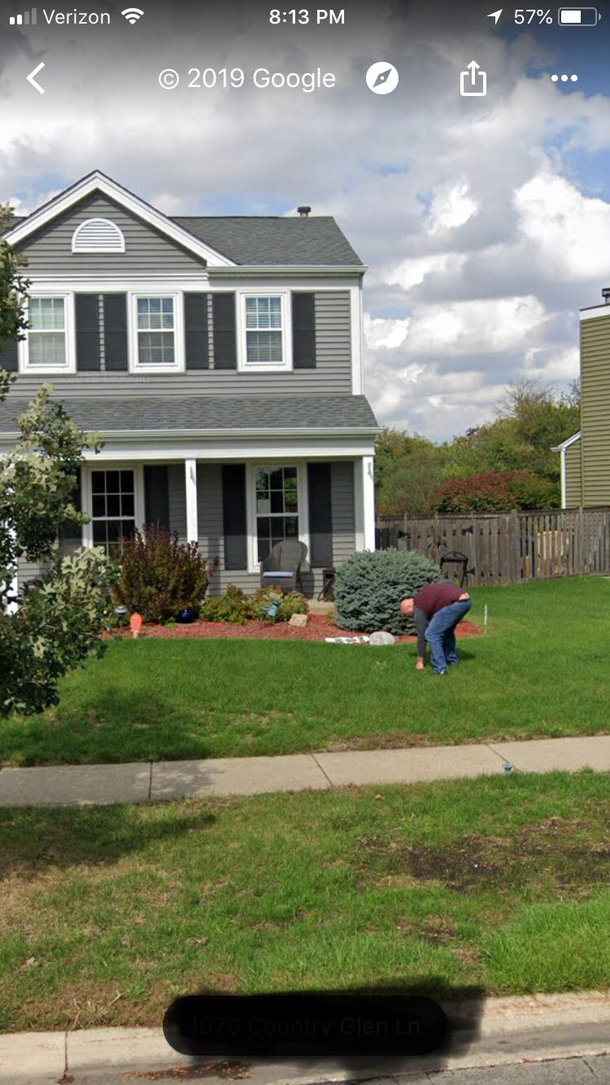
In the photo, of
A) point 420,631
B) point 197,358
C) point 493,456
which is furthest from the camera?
point 493,456

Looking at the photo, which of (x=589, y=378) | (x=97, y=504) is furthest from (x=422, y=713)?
(x=589, y=378)

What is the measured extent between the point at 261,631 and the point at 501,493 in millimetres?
20726

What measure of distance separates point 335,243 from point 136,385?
4696 millimetres

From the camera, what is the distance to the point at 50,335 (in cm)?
1881

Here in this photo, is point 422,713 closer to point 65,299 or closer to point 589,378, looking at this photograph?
point 65,299

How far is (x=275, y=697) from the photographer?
1029 cm

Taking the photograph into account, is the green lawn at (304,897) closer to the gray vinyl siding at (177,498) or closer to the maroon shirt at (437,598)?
the maroon shirt at (437,598)

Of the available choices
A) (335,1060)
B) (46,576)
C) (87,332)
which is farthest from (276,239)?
(335,1060)

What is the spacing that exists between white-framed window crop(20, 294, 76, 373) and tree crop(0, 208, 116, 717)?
12850mm

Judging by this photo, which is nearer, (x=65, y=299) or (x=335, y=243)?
(x=65, y=299)

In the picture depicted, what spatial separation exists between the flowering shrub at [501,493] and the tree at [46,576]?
27.9 meters

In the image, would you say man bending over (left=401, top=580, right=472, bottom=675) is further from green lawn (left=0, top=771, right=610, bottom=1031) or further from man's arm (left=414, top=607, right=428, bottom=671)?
green lawn (left=0, top=771, right=610, bottom=1031)

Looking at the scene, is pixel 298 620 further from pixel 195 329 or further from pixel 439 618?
pixel 195 329

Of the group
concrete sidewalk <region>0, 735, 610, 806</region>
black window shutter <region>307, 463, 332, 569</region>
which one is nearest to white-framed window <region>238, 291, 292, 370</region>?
Result: black window shutter <region>307, 463, 332, 569</region>
